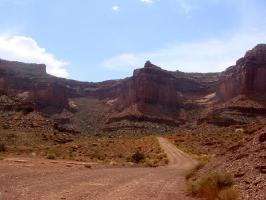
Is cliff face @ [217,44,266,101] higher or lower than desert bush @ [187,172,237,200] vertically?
higher

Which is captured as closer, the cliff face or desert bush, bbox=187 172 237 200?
desert bush, bbox=187 172 237 200

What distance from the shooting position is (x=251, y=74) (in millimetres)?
171875

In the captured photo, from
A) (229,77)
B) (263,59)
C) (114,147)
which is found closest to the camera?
(114,147)

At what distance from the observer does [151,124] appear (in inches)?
6353

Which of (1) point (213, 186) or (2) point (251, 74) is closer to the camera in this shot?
(1) point (213, 186)

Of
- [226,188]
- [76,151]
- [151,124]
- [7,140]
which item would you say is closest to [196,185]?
[226,188]

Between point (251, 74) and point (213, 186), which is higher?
point (251, 74)

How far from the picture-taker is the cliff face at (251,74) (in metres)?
169

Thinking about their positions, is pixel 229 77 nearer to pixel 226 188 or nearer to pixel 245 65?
pixel 245 65

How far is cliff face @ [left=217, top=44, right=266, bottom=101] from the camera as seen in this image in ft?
554

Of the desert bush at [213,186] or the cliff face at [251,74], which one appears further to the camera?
the cliff face at [251,74]

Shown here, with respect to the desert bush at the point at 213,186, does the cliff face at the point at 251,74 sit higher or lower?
higher

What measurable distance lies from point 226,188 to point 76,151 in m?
49.1

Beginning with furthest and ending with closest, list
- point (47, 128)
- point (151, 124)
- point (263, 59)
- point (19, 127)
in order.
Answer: point (263, 59), point (151, 124), point (47, 128), point (19, 127)
